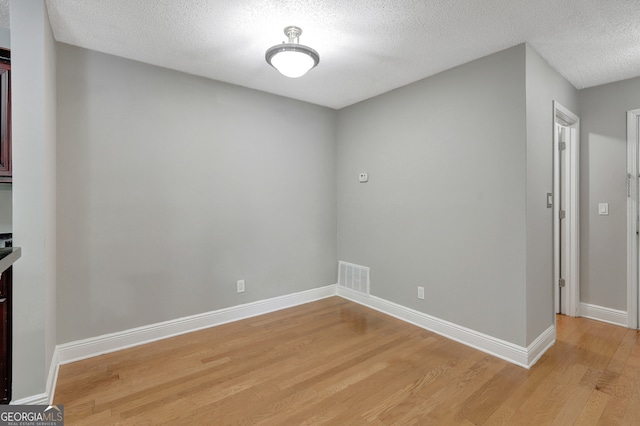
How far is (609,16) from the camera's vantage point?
2072mm

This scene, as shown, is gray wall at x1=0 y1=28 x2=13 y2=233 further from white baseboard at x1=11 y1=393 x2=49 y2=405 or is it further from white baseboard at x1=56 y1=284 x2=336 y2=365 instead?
white baseboard at x1=11 y1=393 x2=49 y2=405

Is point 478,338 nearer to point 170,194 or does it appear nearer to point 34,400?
point 170,194

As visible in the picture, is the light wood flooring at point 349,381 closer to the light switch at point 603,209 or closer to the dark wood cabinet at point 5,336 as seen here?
the dark wood cabinet at point 5,336

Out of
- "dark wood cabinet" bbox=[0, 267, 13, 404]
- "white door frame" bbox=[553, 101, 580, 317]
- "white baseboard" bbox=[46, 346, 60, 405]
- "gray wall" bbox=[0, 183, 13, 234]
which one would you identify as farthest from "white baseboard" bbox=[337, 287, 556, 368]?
"gray wall" bbox=[0, 183, 13, 234]

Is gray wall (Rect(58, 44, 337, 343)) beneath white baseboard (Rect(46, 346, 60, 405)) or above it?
above

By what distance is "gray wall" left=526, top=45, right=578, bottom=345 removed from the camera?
2477 mm

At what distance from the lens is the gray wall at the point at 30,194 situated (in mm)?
1820

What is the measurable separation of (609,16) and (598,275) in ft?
8.45

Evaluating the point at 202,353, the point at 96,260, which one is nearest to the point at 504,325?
the point at 202,353

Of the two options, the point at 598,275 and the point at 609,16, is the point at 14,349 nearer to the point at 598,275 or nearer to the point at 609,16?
the point at 609,16

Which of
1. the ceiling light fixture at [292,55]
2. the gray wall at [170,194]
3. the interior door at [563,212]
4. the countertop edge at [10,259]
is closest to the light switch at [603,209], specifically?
the interior door at [563,212]

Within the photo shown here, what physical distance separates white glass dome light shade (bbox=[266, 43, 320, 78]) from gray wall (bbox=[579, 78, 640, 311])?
10.3 ft

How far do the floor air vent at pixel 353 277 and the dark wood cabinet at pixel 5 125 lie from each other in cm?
332

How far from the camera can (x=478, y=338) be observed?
2729 mm
